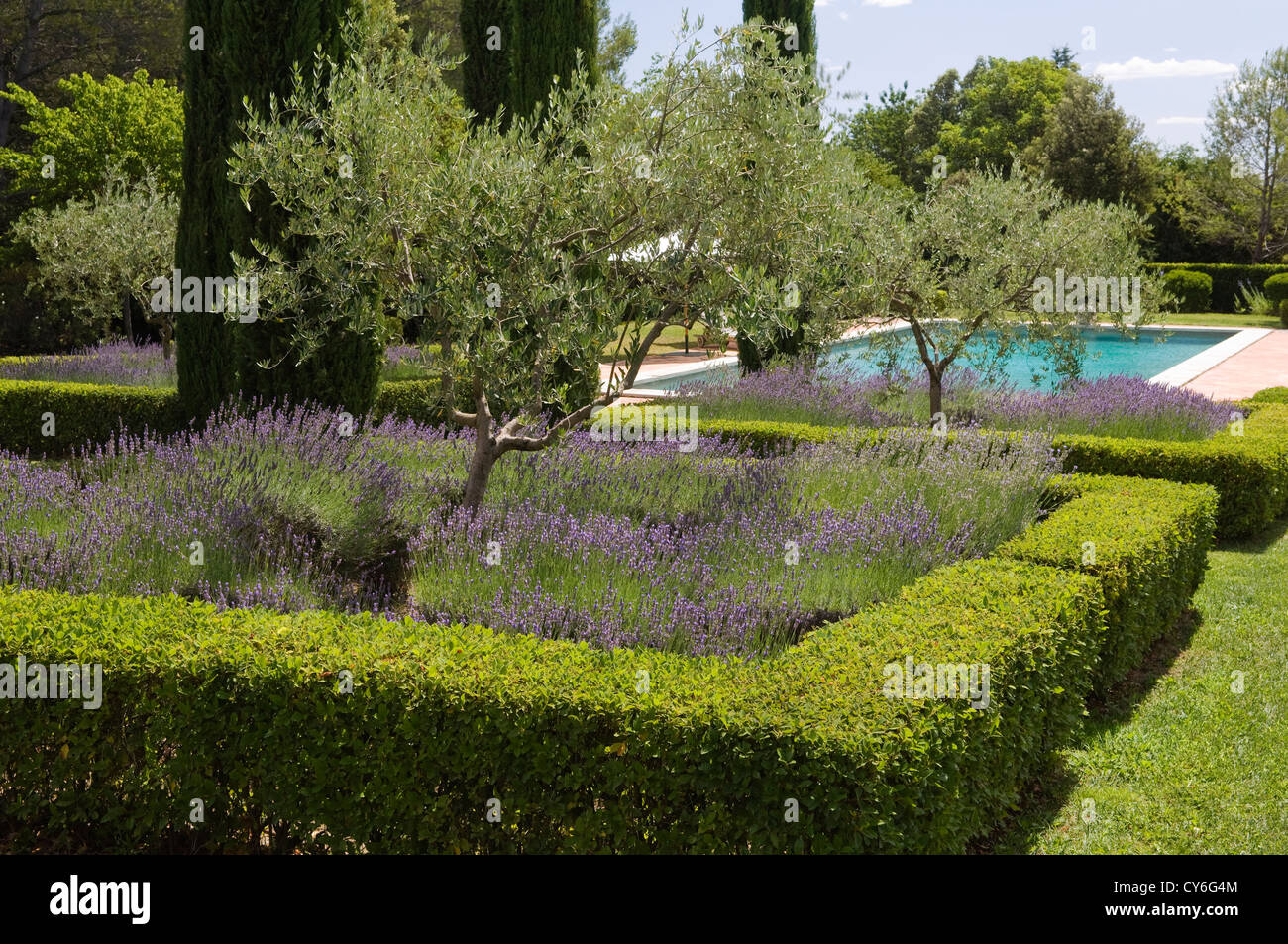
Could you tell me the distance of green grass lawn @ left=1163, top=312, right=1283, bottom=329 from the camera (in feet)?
99.8

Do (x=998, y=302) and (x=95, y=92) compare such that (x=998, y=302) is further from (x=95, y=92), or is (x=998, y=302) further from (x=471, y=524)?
(x=95, y=92)

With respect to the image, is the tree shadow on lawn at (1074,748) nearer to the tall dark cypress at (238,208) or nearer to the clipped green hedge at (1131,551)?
the clipped green hedge at (1131,551)

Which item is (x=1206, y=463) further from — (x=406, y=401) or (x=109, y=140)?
(x=109, y=140)

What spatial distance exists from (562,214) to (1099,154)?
121 feet

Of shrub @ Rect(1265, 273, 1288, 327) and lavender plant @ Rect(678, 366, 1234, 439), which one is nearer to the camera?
lavender plant @ Rect(678, 366, 1234, 439)

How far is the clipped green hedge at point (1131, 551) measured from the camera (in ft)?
18.5

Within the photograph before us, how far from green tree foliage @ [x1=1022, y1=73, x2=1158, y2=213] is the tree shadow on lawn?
33.3m

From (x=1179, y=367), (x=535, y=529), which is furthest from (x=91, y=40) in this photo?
(x=535, y=529)

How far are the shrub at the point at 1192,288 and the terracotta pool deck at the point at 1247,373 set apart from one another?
9.76 m

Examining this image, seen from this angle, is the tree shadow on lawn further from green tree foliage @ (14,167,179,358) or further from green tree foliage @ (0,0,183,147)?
green tree foliage @ (0,0,183,147)

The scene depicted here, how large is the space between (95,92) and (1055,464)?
60.9ft

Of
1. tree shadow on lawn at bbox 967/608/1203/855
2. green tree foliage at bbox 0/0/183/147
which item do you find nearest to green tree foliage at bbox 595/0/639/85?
green tree foliage at bbox 0/0/183/147
